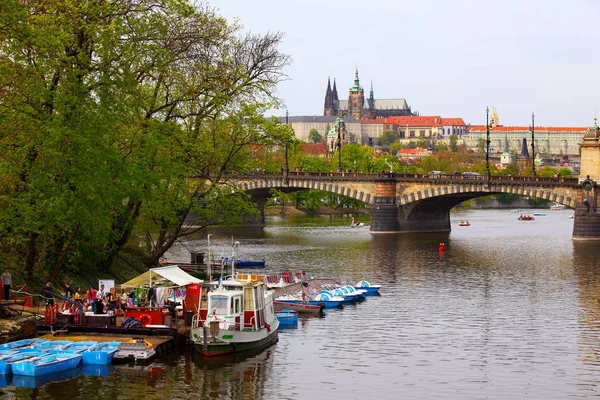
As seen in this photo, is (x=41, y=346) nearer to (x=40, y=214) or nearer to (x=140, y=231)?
(x=40, y=214)

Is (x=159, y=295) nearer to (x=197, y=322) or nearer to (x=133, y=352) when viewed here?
(x=197, y=322)

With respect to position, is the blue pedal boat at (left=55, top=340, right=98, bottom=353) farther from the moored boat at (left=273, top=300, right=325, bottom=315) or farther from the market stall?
the moored boat at (left=273, top=300, right=325, bottom=315)

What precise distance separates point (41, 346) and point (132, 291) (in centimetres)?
787

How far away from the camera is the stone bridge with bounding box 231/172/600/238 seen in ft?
315

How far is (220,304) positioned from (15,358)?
291 inches

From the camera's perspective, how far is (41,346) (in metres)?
34.3

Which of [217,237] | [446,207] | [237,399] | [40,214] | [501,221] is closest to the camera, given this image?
[237,399]

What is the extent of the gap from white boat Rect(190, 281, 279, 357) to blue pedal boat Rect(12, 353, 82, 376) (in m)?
4.56

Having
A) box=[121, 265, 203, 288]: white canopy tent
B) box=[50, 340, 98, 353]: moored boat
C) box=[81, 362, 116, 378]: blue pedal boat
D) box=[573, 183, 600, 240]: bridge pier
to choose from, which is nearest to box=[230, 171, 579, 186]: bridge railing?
box=[573, 183, 600, 240]: bridge pier

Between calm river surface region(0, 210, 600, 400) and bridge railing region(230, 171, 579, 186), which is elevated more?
bridge railing region(230, 171, 579, 186)

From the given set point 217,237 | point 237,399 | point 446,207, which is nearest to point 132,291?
point 237,399

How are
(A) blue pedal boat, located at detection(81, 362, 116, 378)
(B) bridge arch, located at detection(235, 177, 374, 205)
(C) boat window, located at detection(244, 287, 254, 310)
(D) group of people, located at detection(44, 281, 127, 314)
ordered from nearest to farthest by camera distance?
(A) blue pedal boat, located at detection(81, 362, 116, 378) < (C) boat window, located at detection(244, 287, 254, 310) < (D) group of people, located at detection(44, 281, 127, 314) < (B) bridge arch, located at detection(235, 177, 374, 205)

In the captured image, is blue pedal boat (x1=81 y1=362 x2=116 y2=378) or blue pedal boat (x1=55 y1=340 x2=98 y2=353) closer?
blue pedal boat (x1=81 y1=362 x2=116 y2=378)

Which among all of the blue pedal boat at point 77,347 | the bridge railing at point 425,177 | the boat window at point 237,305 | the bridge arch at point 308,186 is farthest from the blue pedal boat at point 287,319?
the bridge arch at point 308,186
